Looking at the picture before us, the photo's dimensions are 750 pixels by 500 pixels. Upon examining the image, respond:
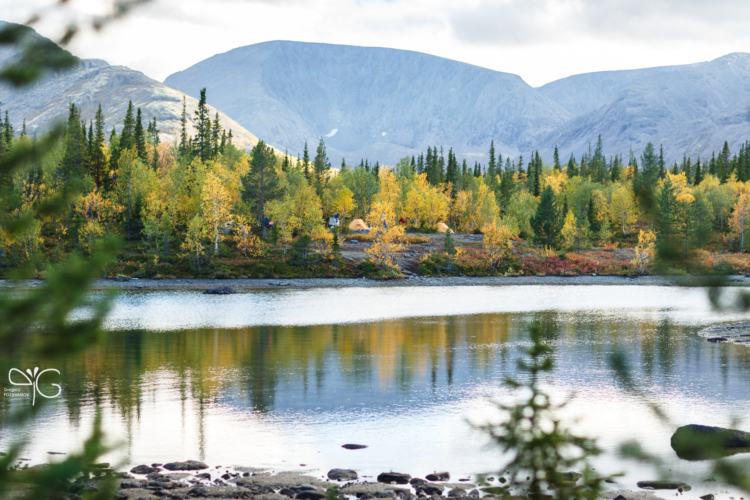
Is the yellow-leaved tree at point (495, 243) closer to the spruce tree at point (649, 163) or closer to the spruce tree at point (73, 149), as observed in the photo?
the spruce tree at point (649, 163)

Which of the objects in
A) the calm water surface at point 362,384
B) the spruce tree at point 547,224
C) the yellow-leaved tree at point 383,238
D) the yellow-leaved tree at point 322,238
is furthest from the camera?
the spruce tree at point 547,224

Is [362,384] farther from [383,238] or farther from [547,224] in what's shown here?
[547,224]

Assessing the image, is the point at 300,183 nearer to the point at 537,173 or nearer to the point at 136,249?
the point at 136,249

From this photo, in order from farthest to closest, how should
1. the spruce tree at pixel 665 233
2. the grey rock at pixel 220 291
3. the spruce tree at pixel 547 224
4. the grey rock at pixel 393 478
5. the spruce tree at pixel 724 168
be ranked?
1. the spruce tree at pixel 724 168
2. the spruce tree at pixel 547 224
3. the grey rock at pixel 220 291
4. the grey rock at pixel 393 478
5. the spruce tree at pixel 665 233

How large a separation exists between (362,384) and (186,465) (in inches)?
502

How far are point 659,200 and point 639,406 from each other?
24471 mm

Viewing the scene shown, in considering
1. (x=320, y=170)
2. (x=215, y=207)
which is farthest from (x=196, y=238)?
(x=320, y=170)

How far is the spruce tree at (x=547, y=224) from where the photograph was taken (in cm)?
10075

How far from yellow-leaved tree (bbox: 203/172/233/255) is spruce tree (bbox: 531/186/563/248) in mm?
48648

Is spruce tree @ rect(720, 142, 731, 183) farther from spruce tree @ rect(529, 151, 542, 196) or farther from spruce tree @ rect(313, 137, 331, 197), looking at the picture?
spruce tree @ rect(313, 137, 331, 197)

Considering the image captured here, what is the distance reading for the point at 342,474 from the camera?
1678cm

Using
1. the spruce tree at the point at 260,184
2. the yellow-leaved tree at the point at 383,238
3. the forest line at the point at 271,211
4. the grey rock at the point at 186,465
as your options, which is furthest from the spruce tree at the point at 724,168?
the grey rock at the point at 186,465

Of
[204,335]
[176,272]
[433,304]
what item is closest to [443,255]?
[433,304]

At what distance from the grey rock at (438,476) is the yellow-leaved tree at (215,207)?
73.9 m
